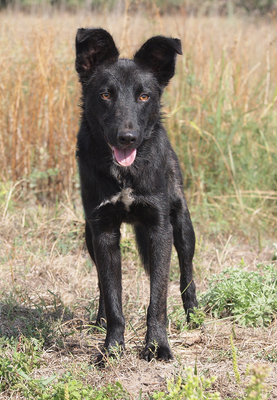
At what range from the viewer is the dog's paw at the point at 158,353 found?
104 inches

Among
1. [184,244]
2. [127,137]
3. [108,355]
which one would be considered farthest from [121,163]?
Result: [108,355]

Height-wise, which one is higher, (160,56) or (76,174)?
(160,56)

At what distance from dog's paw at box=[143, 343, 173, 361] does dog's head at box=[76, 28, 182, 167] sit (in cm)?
108

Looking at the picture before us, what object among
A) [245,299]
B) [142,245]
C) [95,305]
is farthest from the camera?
[95,305]

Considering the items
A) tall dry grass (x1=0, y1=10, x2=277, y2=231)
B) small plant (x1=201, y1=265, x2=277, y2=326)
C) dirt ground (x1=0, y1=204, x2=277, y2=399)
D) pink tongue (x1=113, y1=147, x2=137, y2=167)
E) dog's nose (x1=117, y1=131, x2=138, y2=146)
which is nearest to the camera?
dirt ground (x1=0, y1=204, x2=277, y2=399)

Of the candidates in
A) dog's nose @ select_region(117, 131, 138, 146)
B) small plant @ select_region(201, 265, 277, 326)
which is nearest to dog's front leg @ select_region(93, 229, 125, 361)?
dog's nose @ select_region(117, 131, 138, 146)

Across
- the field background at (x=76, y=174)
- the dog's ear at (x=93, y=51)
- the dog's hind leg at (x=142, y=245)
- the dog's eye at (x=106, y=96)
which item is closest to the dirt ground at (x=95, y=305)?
the field background at (x=76, y=174)

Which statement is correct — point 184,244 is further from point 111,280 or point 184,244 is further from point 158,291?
point 111,280

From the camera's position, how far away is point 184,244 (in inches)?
130

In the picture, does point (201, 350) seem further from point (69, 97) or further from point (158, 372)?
point (69, 97)

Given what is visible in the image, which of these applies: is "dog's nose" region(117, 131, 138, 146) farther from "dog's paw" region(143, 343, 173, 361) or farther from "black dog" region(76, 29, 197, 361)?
"dog's paw" region(143, 343, 173, 361)

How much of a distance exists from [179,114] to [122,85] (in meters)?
2.87

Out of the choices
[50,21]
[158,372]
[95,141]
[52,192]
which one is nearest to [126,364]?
[158,372]

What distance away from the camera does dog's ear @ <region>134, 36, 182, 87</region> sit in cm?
284
